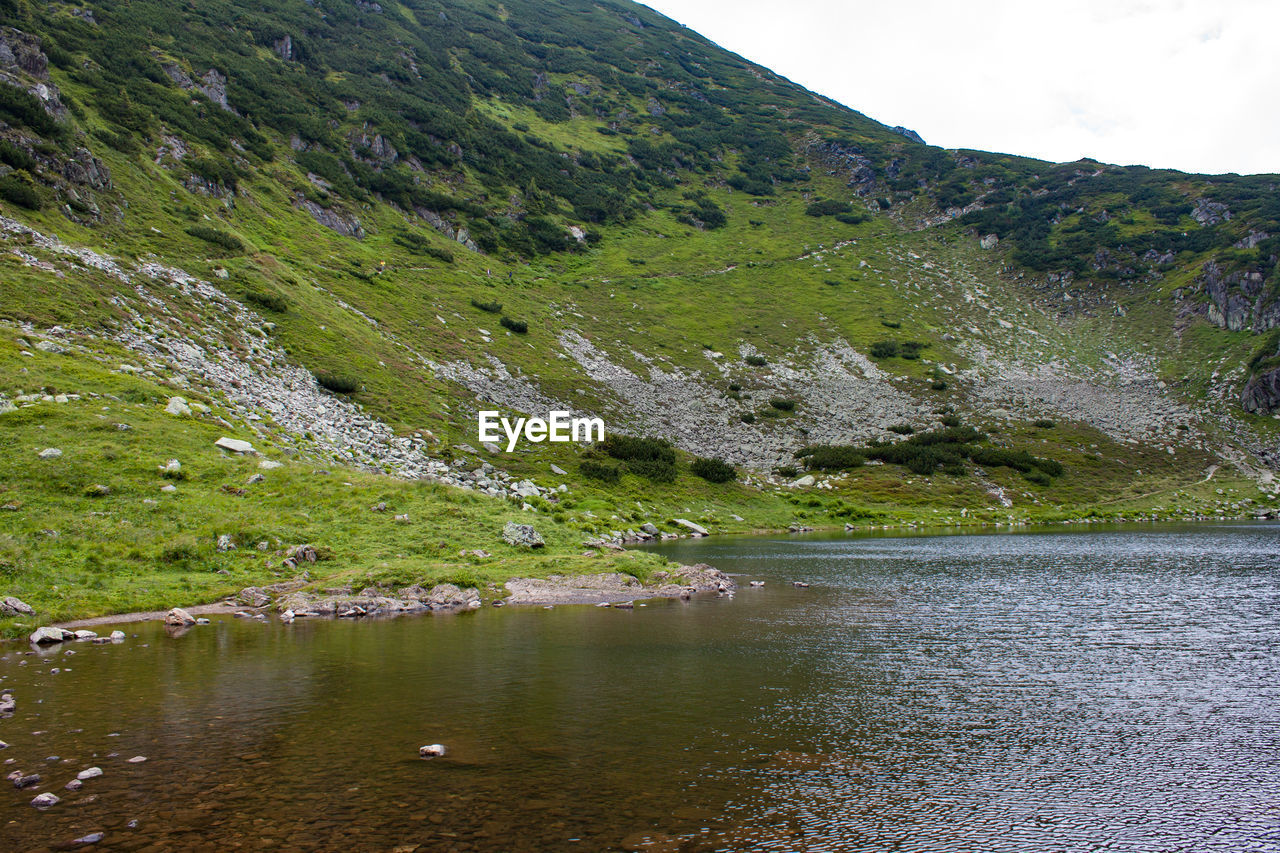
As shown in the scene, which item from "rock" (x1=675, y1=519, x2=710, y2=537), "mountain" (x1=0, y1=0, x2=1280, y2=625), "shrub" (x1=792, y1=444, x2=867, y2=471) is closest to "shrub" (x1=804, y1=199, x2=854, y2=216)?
"mountain" (x1=0, y1=0, x2=1280, y2=625)

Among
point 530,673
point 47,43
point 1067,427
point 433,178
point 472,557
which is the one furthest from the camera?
point 433,178

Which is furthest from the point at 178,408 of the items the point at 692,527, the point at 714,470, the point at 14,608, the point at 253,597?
the point at 714,470

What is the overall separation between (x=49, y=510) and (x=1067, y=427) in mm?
91347

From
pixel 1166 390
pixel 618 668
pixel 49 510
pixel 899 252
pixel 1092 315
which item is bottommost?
pixel 618 668

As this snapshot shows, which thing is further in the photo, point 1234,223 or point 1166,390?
point 1234,223

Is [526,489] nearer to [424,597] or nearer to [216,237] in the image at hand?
[424,597]

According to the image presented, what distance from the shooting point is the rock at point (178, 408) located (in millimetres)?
31594

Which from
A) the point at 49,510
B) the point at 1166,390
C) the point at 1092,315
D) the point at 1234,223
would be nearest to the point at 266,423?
the point at 49,510

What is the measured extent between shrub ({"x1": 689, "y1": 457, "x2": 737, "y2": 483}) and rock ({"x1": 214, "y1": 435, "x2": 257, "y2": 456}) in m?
39.4

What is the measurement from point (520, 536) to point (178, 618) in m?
13.7

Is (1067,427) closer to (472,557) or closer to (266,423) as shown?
(472,557)

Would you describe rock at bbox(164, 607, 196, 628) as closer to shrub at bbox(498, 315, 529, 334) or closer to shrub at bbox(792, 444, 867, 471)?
shrub at bbox(792, 444, 867, 471)

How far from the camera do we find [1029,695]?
14.5 m

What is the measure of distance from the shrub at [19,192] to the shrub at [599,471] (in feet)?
137
